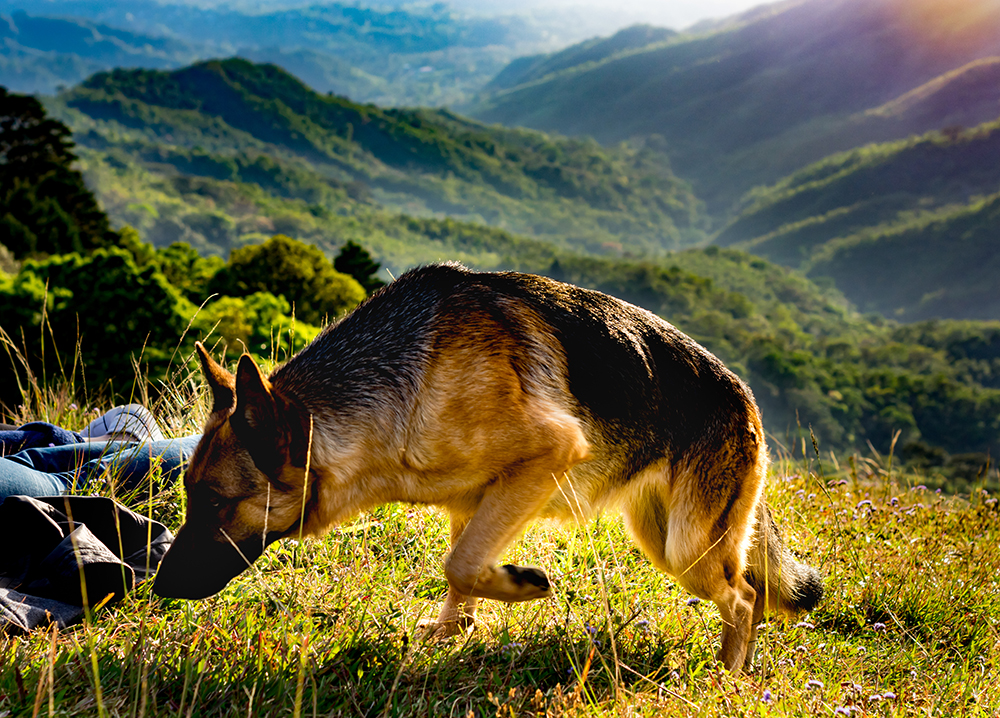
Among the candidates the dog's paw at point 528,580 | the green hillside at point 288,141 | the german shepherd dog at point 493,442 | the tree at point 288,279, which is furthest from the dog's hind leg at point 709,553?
the green hillside at point 288,141

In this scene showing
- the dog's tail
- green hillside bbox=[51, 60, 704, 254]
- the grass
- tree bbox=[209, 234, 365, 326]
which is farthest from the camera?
green hillside bbox=[51, 60, 704, 254]

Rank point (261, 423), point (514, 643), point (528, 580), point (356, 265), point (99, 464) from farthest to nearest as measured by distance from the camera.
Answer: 1. point (356, 265)
2. point (99, 464)
3. point (514, 643)
4. point (528, 580)
5. point (261, 423)

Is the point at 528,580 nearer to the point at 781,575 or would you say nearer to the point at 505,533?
the point at 505,533

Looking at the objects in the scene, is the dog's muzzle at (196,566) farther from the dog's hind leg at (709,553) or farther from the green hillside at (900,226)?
the green hillside at (900,226)

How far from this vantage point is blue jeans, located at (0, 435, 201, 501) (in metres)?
3.43

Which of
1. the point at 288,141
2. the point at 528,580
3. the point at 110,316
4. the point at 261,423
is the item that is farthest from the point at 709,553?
the point at 288,141

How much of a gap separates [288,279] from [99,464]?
60.3 ft

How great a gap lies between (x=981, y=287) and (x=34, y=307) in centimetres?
15889

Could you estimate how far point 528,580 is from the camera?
2590mm

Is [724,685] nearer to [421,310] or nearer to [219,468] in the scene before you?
[421,310]

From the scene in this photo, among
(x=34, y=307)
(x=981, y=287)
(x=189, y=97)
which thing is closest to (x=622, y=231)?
(x=981, y=287)

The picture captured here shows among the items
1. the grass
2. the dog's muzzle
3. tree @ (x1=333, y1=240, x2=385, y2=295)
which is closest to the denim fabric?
the grass

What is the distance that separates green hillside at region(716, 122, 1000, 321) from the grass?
15153 cm

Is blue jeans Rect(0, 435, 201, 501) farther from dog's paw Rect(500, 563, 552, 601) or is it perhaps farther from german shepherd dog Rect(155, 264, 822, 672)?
dog's paw Rect(500, 563, 552, 601)
